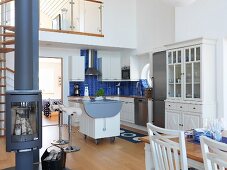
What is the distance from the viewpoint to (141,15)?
6.94 metres

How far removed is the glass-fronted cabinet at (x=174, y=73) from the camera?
473cm

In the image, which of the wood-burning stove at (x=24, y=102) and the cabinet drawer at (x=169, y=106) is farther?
the cabinet drawer at (x=169, y=106)

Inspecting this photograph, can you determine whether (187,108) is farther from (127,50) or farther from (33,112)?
(127,50)

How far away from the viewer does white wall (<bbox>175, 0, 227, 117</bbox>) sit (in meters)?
4.17

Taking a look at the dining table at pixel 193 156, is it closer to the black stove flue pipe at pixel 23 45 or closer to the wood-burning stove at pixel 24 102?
the wood-burning stove at pixel 24 102

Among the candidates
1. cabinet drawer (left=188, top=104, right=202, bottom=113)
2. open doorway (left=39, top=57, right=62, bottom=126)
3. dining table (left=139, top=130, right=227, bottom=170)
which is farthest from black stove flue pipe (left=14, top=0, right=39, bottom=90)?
open doorway (left=39, top=57, right=62, bottom=126)

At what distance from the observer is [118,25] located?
278 inches

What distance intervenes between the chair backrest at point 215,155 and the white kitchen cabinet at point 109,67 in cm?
625

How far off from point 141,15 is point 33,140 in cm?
529

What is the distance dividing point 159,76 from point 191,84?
1109mm

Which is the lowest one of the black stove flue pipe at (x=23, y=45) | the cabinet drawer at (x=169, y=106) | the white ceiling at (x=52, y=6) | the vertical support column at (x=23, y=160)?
the vertical support column at (x=23, y=160)

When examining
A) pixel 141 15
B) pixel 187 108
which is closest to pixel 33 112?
pixel 187 108

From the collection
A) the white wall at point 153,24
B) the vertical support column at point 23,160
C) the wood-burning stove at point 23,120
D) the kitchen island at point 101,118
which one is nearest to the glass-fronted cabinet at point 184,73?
the white wall at point 153,24

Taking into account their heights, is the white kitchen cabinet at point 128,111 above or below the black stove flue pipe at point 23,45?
below
